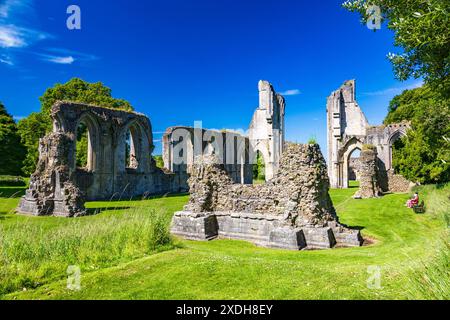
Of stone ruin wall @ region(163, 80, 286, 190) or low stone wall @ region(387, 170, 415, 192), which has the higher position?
stone ruin wall @ region(163, 80, 286, 190)

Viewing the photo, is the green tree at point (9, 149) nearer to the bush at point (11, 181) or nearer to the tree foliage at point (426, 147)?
the bush at point (11, 181)

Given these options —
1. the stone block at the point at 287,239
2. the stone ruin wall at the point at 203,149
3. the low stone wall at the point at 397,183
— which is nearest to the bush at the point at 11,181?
the stone ruin wall at the point at 203,149

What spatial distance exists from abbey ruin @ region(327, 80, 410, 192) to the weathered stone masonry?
17451 mm

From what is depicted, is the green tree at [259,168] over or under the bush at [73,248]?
over

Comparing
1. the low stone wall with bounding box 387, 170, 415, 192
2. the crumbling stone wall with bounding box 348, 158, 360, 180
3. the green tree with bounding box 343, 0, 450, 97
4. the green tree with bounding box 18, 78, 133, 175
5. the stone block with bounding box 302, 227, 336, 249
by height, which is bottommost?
the stone block with bounding box 302, 227, 336, 249

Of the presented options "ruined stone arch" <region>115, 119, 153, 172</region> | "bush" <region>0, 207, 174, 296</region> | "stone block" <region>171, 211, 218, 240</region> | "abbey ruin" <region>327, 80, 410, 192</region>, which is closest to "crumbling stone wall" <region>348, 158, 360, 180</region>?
"abbey ruin" <region>327, 80, 410, 192</region>

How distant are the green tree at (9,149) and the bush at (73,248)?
27347mm

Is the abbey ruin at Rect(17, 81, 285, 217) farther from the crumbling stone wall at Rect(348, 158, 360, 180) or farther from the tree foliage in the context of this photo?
the crumbling stone wall at Rect(348, 158, 360, 180)

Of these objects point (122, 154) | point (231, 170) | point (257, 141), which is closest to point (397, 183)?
point (257, 141)

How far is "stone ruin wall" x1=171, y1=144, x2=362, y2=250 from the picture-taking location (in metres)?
10.8

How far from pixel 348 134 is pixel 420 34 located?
30.4m

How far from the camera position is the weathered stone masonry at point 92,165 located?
57.6ft

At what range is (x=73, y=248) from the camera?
7.84 metres

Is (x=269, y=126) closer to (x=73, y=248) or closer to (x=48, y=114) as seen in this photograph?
(x=48, y=114)
